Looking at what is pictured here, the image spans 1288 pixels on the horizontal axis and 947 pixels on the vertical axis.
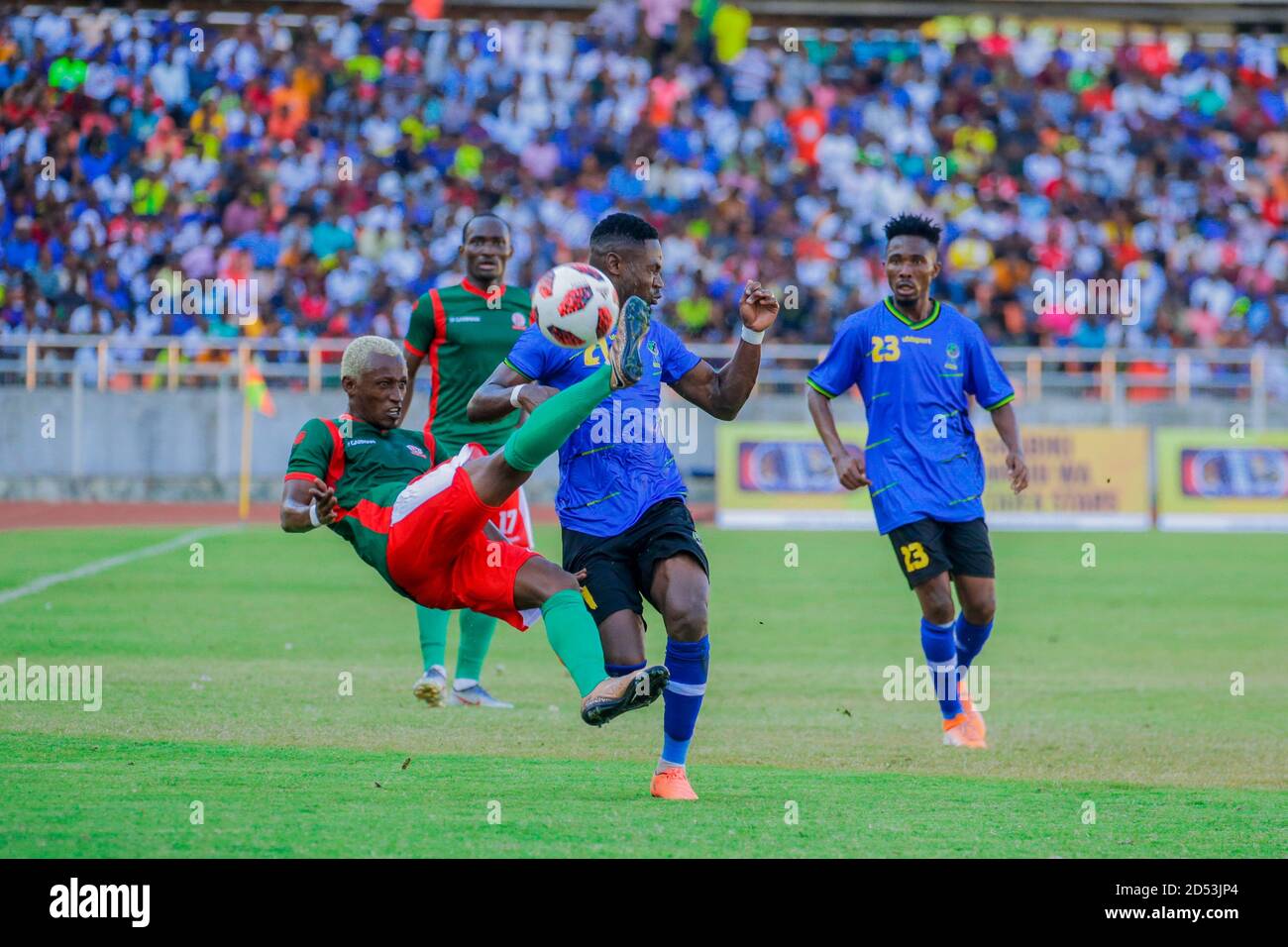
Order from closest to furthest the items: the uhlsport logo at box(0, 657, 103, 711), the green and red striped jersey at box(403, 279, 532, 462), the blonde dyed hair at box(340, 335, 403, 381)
→ the blonde dyed hair at box(340, 335, 403, 381) → the uhlsport logo at box(0, 657, 103, 711) → the green and red striped jersey at box(403, 279, 532, 462)

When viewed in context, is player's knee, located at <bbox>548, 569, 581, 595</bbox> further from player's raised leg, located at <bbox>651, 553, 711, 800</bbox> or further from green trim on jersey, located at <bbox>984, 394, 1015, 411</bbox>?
green trim on jersey, located at <bbox>984, 394, 1015, 411</bbox>

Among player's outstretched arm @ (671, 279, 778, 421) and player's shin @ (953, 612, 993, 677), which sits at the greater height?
player's outstretched arm @ (671, 279, 778, 421)

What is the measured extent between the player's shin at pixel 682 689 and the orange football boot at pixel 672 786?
0.03 m

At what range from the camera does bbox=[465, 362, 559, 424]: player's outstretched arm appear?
22.9 ft

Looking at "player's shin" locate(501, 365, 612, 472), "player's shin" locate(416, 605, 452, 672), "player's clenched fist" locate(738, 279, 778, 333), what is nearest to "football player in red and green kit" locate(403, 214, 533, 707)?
"player's shin" locate(416, 605, 452, 672)

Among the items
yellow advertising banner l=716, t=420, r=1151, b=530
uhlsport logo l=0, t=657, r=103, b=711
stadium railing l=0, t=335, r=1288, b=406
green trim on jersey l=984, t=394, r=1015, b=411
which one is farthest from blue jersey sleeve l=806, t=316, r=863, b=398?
stadium railing l=0, t=335, r=1288, b=406

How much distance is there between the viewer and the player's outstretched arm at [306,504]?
7.38 m

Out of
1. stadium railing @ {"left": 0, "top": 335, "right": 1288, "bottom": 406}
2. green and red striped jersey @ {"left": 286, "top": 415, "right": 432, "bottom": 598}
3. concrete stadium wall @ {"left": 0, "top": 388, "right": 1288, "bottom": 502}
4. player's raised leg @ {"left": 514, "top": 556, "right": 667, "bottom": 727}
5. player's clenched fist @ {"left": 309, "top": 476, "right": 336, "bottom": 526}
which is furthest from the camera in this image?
concrete stadium wall @ {"left": 0, "top": 388, "right": 1288, "bottom": 502}

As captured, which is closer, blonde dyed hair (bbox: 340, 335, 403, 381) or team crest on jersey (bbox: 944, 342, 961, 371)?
blonde dyed hair (bbox: 340, 335, 403, 381)

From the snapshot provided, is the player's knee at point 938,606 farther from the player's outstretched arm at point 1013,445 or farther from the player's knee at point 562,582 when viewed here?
the player's knee at point 562,582

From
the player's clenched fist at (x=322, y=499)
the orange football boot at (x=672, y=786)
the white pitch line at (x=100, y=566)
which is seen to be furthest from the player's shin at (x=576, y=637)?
the white pitch line at (x=100, y=566)

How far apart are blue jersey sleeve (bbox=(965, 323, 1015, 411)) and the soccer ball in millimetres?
2874
